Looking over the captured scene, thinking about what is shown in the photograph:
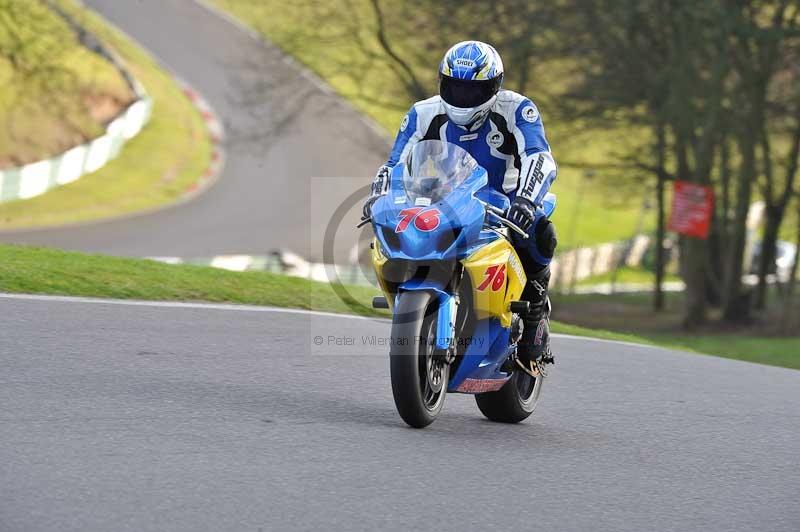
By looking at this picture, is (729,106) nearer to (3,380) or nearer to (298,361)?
(298,361)

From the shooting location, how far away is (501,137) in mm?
7535

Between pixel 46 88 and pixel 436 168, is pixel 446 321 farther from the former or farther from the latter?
pixel 46 88

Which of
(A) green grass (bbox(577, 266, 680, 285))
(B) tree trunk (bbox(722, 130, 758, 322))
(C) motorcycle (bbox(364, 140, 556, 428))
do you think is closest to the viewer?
(C) motorcycle (bbox(364, 140, 556, 428))

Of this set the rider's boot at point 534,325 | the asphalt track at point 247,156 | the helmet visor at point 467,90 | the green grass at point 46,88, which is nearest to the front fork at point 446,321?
the rider's boot at point 534,325

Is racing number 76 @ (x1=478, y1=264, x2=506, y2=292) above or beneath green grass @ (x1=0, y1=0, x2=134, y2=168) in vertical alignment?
beneath

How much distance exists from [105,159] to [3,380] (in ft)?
108

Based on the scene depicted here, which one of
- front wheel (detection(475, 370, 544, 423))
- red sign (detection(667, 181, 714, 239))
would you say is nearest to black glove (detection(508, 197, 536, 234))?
front wheel (detection(475, 370, 544, 423))

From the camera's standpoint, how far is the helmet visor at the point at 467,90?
7199 mm

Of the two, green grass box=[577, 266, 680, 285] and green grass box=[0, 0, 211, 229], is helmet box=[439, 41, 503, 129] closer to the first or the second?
green grass box=[0, 0, 211, 229]

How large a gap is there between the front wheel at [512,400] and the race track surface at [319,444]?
98mm

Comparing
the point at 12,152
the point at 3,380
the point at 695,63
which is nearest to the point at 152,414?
the point at 3,380

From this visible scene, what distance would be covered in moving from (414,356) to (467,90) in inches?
62.7

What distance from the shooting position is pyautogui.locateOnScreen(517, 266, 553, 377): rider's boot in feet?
25.5

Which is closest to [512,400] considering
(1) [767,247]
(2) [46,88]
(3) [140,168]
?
(1) [767,247]
